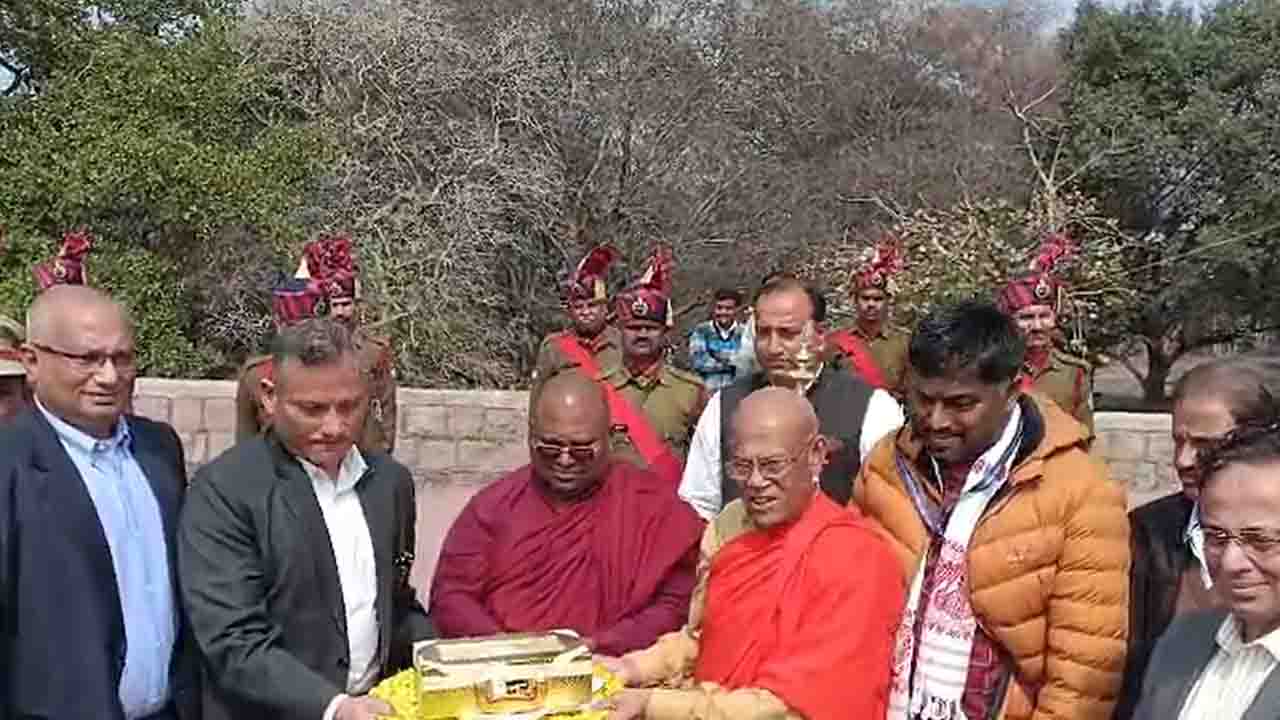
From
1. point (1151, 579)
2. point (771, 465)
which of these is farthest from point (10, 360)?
point (1151, 579)

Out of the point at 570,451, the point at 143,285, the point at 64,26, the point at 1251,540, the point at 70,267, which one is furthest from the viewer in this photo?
the point at 64,26

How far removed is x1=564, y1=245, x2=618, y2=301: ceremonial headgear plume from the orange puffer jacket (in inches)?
179

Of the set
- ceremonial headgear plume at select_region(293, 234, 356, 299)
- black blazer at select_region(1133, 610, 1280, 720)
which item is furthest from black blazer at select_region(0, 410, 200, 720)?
ceremonial headgear plume at select_region(293, 234, 356, 299)

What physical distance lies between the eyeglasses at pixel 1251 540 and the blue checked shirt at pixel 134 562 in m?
1.95

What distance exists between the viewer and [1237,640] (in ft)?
6.78

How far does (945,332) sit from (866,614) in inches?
21.7

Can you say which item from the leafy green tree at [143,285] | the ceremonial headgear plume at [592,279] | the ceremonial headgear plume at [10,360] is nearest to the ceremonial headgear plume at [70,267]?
the ceremonial headgear plume at [10,360]

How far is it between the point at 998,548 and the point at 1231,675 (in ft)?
1.80

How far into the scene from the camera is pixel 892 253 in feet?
25.2

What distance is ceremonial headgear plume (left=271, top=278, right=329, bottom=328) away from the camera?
555 centimetres

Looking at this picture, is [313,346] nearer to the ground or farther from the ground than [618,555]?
farther from the ground

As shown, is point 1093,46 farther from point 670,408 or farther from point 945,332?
point 945,332

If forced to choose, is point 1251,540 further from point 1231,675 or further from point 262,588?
point 262,588

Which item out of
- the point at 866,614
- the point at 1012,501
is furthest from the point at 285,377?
the point at 1012,501
